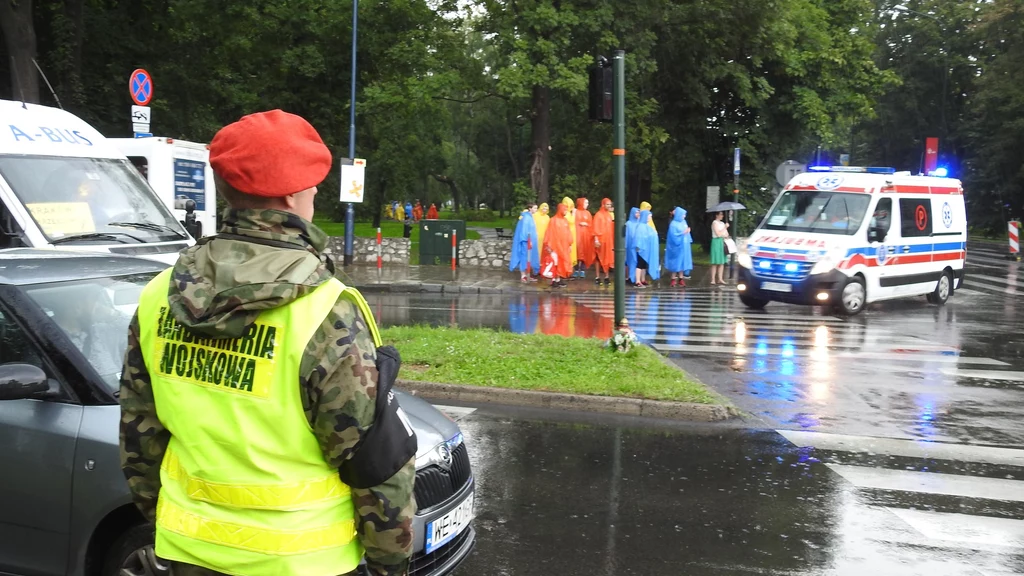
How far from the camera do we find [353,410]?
6.56 ft

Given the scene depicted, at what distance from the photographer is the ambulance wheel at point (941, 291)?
18359 mm

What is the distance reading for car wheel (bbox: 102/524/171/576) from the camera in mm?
3385

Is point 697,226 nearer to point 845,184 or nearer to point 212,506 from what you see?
point 845,184

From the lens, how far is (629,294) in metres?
20.4

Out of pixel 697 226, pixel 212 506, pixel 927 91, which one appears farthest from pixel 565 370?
pixel 927 91

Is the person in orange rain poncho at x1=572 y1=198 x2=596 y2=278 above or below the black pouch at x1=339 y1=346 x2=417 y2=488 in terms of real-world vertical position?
above

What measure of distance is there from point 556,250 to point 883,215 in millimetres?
7516

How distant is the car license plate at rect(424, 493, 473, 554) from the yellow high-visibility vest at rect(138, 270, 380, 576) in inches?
69.8

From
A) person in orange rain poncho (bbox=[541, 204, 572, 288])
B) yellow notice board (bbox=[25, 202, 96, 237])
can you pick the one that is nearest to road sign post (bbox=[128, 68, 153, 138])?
yellow notice board (bbox=[25, 202, 96, 237])

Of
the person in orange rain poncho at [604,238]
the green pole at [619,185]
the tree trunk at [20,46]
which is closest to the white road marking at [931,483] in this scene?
the green pole at [619,185]

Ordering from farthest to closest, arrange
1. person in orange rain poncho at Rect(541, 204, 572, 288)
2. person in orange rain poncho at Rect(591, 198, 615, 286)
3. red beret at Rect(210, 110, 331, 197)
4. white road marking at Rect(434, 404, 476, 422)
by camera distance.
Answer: person in orange rain poncho at Rect(591, 198, 615, 286) → person in orange rain poncho at Rect(541, 204, 572, 288) → white road marking at Rect(434, 404, 476, 422) → red beret at Rect(210, 110, 331, 197)

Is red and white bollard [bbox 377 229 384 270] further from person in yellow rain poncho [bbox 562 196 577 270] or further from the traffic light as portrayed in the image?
the traffic light

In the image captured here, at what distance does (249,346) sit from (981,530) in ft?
16.5

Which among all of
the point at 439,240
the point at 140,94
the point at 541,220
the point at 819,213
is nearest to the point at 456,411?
the point at 140,94
